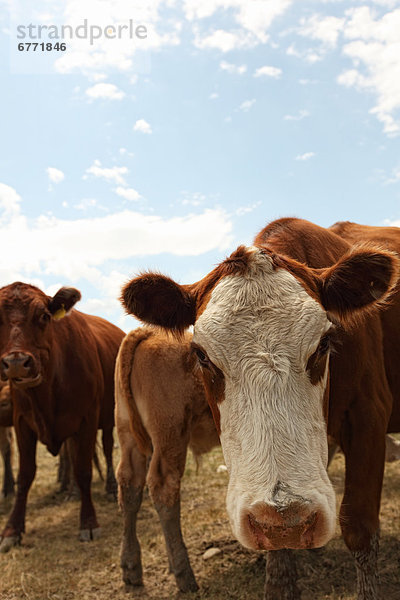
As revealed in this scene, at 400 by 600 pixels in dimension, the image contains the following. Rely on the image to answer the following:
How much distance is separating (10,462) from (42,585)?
12.6 ft

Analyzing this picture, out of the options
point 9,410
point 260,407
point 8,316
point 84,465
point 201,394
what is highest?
point 8,316

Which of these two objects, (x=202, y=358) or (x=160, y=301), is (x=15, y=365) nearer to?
(x=160, y=301)

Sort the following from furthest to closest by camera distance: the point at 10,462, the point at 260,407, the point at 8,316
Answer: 1. the point at 10,462
2. the point at 8,316
3. the point at 260,407

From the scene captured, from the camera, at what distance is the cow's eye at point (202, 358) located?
8.11 ft

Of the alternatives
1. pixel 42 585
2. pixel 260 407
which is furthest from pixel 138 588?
pixel 260 407

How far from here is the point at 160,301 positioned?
292 cm

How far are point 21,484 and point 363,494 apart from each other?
4337mm

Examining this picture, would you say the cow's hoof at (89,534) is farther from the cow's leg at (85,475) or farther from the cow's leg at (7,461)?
the cow's leg at (7,461)

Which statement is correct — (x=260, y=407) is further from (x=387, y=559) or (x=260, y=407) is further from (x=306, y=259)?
(x=387, y=559)

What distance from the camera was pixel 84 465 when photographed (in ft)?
20.5

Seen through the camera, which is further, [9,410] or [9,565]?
[9,410]

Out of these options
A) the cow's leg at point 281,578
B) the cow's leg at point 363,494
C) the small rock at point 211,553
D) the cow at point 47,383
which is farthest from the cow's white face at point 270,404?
the cow at point 47,383

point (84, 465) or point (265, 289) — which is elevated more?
point (265, 289)

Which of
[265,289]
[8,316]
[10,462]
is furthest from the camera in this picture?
[10,462]
